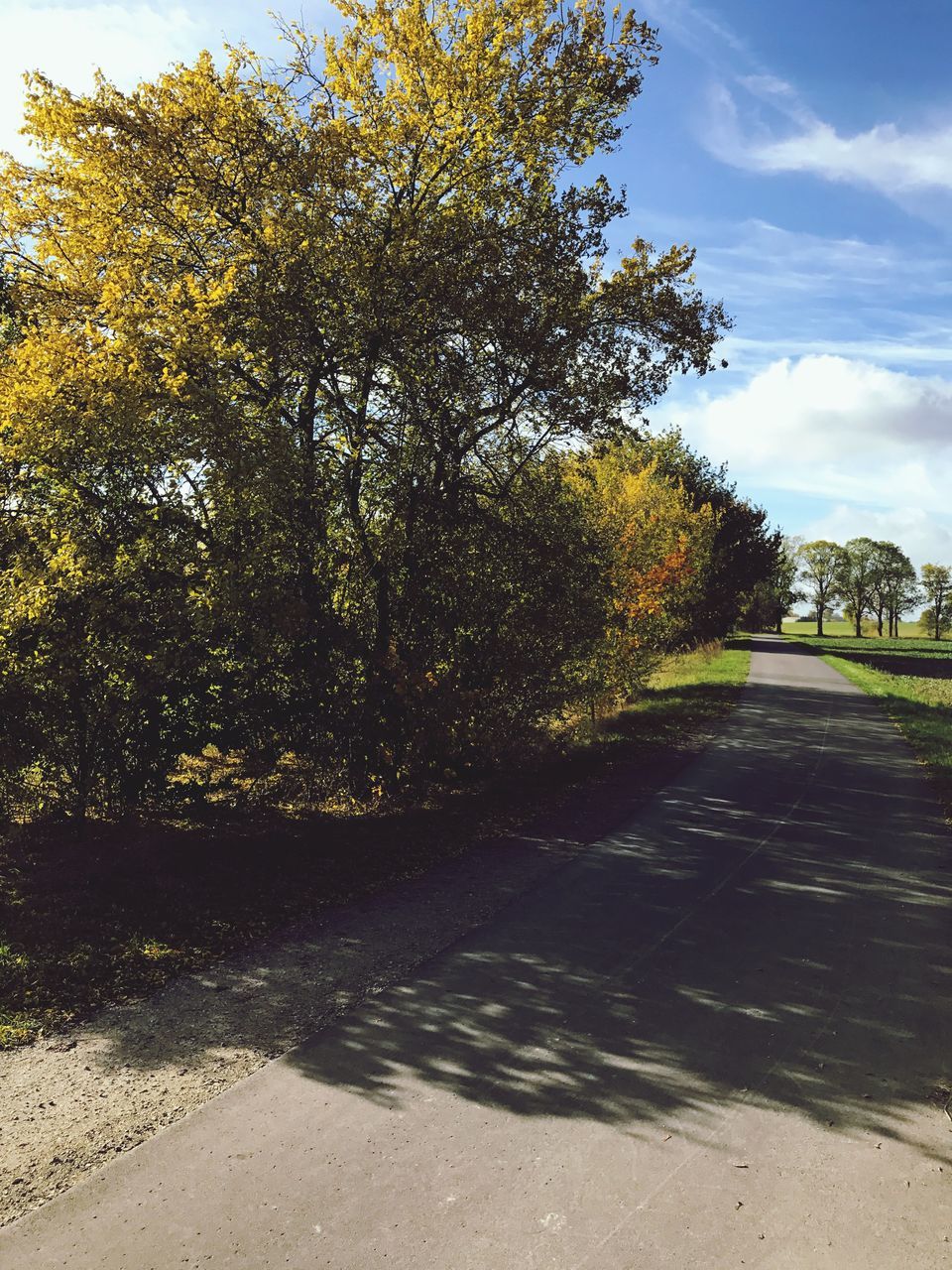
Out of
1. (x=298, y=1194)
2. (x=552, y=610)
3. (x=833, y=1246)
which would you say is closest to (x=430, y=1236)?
(x=298, y=1194)

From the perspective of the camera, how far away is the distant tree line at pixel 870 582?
118 m

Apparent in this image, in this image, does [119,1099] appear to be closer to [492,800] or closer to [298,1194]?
[298,1194]

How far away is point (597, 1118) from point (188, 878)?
18.0ft

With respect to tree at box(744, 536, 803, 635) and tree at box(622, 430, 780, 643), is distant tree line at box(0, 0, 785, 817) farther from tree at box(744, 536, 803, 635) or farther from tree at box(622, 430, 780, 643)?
tree at box(744, 536, 803, 635)

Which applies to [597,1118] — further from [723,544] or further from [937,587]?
[937,587]

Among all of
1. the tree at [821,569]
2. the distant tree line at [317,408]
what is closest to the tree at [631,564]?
the distant tree line at [317,408]

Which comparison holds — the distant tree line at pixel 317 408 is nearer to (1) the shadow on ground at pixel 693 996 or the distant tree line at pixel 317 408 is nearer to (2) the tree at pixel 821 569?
(1) the shadow on ground at pixel 693 996

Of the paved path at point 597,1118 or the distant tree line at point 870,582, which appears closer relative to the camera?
the paved path at point 597,1118

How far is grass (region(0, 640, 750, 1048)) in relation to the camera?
6.50 meters

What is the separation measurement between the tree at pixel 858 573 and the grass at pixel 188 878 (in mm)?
115898

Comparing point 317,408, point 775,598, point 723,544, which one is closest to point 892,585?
point 775,598

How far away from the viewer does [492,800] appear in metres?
12.4

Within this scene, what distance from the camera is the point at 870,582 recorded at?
118812mm

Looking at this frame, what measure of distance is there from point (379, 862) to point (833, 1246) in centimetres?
632
